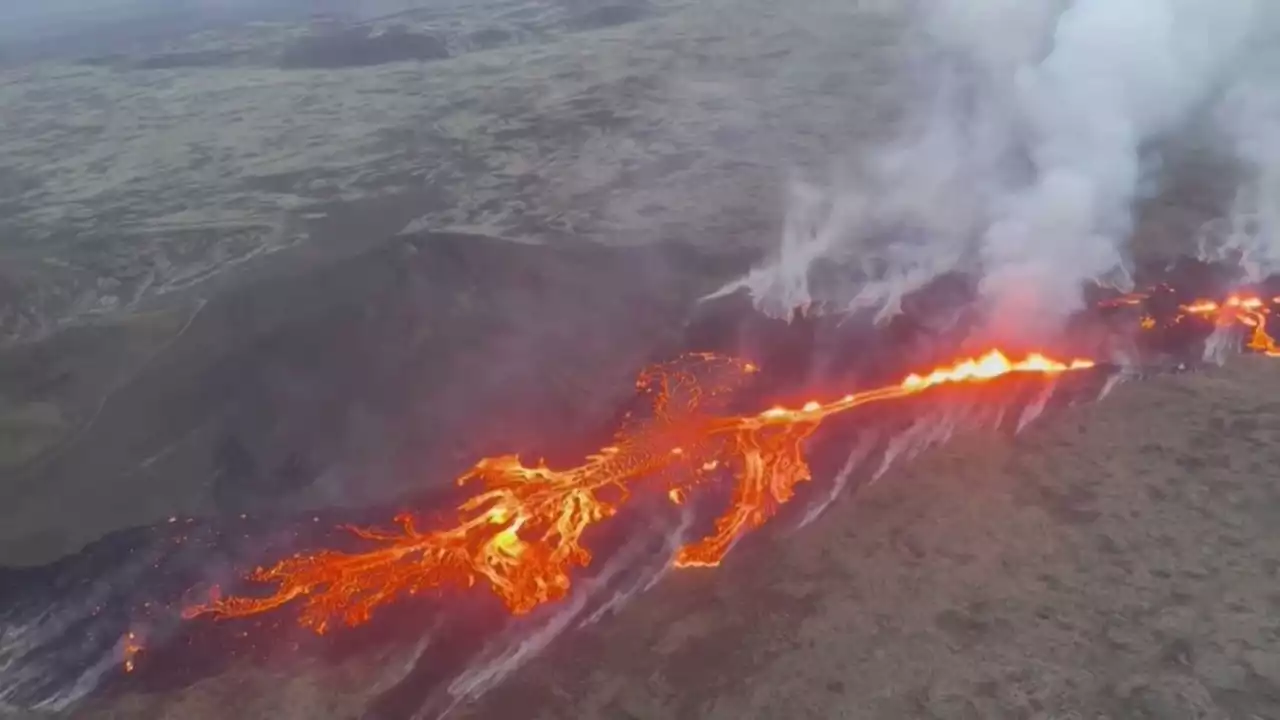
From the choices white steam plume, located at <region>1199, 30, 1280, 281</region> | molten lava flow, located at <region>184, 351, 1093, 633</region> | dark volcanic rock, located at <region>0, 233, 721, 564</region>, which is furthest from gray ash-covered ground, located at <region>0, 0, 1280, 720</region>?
white steam plume, located at <region>1199, 30, 1280, 281</region>

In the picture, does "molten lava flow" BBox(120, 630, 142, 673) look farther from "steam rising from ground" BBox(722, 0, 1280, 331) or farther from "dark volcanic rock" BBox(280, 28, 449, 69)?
"dark volcanic rock" BBox(280, 28, 449, 69)

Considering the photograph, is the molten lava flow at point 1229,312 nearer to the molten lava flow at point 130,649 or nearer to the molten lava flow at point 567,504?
the molten lava flow at point 567,504

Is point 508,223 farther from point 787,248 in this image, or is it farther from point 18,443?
point 18,443

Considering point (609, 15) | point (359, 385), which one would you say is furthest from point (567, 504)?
point (609, 15)

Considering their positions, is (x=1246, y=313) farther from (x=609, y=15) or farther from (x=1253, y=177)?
(x=609, y=15)

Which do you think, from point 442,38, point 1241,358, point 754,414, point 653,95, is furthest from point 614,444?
point 442,38

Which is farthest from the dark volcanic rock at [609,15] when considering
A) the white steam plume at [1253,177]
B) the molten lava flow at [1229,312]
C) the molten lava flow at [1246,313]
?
the molten lava flow at [1246,313]
